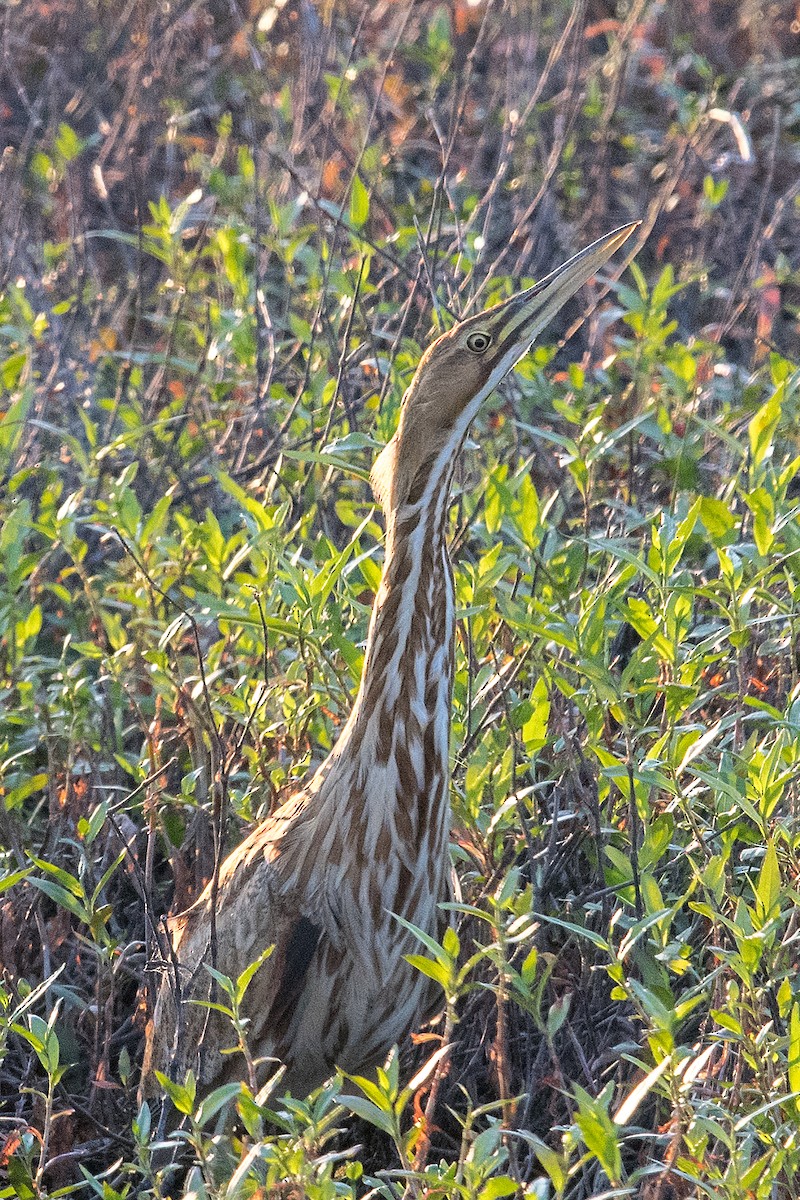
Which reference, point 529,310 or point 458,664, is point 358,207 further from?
point 458,664

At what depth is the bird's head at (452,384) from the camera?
227cm

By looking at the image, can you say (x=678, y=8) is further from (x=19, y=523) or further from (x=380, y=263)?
(x=19, y=523)

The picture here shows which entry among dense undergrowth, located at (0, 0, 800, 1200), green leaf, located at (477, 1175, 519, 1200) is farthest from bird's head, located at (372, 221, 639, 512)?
green leaf, located at (477, 1175, 519, 1200)

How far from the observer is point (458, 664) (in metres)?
2.62

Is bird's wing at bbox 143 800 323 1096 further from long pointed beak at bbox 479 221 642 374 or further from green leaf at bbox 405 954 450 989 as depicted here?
long pointed beak at bbox 479 221 642 374

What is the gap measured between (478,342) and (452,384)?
82mm

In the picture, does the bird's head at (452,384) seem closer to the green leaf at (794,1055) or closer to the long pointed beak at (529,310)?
the long pointed beak at (529,310)

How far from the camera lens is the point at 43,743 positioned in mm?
2961

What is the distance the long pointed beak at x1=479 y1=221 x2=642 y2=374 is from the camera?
234 cm

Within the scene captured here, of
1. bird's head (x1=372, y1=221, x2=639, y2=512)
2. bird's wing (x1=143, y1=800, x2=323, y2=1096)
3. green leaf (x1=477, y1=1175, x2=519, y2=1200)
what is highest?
bird's head (x1=372, y1=221, x2=639, y2=512)

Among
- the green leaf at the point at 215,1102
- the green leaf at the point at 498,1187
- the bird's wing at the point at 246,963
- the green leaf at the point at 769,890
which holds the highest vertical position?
the green leaf at the point at 769,890

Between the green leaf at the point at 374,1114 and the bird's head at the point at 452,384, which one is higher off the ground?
the bird's head at the point at 452,384

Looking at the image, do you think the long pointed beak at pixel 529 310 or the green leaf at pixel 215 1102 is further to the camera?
the long pointed beak at pixel 529 310

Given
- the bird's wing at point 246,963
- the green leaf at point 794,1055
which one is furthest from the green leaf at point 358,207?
the green leaf at point 794,1055
